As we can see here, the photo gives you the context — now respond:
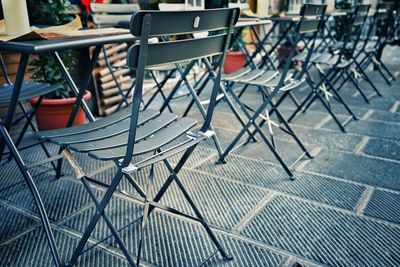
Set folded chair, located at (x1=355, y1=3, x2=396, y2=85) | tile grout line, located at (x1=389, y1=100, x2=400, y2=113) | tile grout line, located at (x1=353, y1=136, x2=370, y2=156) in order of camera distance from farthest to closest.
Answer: folded chair, located at (x1=355, y1=3, x2=396, y2=85), tile grout line, located at (x1=389, y1=100, x2=400, y2=113), tile grout line, located at (x1=353, y1=136, x2=370, y2=156)

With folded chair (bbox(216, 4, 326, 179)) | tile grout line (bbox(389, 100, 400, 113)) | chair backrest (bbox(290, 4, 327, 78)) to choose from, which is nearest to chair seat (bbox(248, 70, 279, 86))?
folded chair (bbox(216, 4, 326, 179))

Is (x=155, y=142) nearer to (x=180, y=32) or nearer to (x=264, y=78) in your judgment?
(x=180, y=32)

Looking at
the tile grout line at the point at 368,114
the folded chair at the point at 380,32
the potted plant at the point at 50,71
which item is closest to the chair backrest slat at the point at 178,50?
the potted plant at the point at 50,71

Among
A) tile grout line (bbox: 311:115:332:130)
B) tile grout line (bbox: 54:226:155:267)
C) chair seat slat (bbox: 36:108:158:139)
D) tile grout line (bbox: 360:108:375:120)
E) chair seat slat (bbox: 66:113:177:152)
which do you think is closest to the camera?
chair seat slat (bbox: 66:113:177:152)

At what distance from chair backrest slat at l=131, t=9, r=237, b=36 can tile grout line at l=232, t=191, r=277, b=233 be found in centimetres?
100

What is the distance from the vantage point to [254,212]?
199cm

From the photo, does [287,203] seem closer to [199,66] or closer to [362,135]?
[362,135]

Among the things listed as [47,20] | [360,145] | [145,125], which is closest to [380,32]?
[360,145]

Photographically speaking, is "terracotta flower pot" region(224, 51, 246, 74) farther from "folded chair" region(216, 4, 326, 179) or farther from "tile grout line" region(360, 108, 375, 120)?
"folded chair" region(216, 4, 326, 179)

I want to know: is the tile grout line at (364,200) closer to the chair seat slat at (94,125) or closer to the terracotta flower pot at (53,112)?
the chair seat slat at (94,125)

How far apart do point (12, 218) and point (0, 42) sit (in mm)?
1019

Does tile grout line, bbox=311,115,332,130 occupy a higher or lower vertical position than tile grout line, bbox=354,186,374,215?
Result: lower

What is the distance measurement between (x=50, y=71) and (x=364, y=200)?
2602mm

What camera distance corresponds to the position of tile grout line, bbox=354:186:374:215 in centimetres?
200
